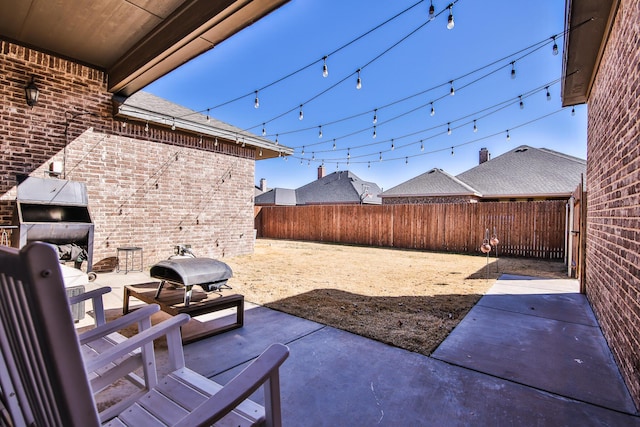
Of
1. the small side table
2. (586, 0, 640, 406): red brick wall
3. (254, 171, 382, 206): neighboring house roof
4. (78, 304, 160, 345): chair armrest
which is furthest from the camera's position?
(254, 171, 382, 206): neighboring house roof

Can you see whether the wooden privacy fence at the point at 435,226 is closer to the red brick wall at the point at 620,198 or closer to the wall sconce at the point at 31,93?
the red brick wall at the point at 620,198

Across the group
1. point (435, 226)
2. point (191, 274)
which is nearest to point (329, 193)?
point (435, 226)

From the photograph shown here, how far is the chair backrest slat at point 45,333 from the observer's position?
2.45ft

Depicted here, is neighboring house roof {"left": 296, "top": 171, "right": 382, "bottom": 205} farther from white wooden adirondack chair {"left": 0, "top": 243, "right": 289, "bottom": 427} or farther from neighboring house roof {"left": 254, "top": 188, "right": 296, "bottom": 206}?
white wooden adirondack chair {"left": 0, "top": 243, "right": 289, "bottom": 427}

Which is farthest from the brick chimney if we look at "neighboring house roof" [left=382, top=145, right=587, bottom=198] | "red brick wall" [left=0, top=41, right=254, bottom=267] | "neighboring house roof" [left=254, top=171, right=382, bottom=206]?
"red brick wall" [left=0, top=41, right=254, bottom=267]

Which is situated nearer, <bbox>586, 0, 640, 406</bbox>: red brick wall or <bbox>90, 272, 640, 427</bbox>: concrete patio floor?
<bbox>90, 272, 640, 427</bbox>: concrete patio floor

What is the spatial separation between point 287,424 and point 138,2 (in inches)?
190

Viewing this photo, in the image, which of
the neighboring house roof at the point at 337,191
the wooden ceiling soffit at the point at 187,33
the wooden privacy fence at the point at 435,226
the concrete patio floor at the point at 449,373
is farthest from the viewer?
the neighboring house roof at the point at 337,191

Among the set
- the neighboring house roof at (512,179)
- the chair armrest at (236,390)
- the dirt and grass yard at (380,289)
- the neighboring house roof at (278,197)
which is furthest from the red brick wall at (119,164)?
the neighboring house roof at (278,197)

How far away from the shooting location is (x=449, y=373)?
2.49 m

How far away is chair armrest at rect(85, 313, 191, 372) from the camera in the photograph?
4.10 feet

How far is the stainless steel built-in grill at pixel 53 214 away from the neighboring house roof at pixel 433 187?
15453 millimetres

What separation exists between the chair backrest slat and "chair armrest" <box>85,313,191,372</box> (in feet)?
0.96

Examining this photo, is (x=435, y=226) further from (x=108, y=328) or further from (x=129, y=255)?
(x=108, y=328)
